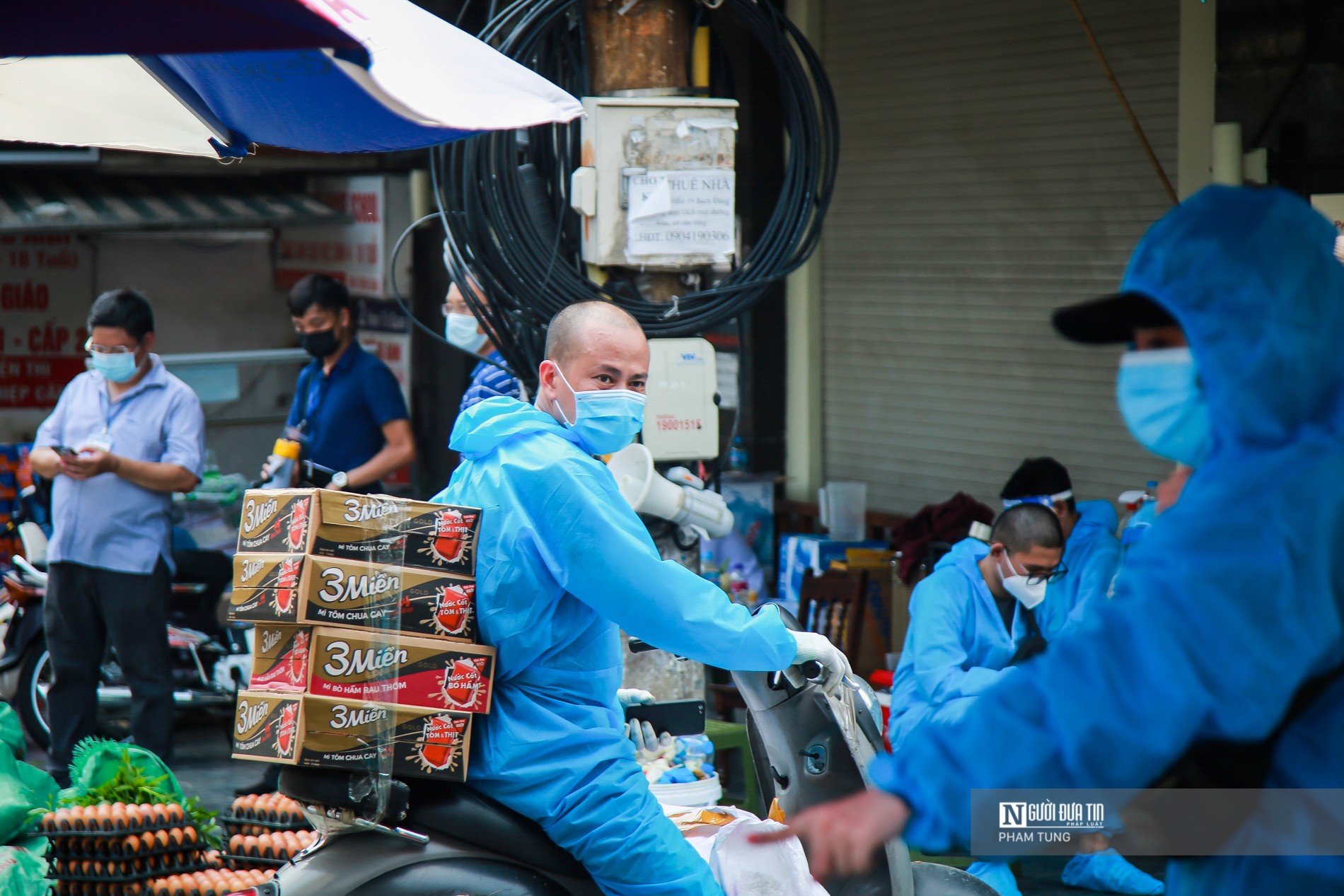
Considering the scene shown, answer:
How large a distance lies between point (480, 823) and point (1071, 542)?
316 cm

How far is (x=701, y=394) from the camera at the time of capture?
475cm

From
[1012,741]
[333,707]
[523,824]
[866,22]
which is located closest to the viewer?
[1012,741]

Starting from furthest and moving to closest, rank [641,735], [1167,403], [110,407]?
[110,407] → [641,735] → [1167,403]

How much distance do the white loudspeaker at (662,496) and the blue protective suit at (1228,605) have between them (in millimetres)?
2747

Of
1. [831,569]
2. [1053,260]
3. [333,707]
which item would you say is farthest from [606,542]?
[1053,260]

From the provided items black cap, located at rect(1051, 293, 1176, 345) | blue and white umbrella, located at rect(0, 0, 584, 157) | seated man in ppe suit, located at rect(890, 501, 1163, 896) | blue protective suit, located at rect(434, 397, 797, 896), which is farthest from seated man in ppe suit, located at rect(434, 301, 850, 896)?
seated man in ppe suit, located at rect(890, 501, 1163, 896)

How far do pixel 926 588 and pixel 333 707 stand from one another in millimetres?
2250

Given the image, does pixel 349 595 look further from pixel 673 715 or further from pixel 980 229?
pixel 980 229

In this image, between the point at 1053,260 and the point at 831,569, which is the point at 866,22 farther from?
the point at 831,569

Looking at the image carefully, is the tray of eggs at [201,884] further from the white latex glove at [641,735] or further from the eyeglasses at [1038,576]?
the eyeglasses at [1038,576]

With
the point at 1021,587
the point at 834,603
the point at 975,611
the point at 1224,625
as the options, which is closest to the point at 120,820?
the point at 975,611

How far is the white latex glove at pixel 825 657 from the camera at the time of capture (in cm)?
280

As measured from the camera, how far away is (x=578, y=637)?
9.34ft

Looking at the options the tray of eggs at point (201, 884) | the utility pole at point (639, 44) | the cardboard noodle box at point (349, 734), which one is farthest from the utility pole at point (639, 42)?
the tray of eggs at point (201, 884)
